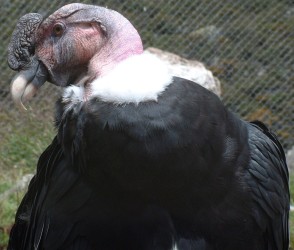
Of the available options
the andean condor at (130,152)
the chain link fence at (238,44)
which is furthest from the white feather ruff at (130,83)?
the chain link fence at (238,44)

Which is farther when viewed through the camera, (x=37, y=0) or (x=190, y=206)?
(x=37, y=0)

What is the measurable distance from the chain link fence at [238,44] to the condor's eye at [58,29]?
3.99 metres

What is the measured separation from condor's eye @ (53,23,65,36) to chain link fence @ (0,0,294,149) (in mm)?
3985

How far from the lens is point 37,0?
22.5 ft

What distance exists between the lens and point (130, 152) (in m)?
2.85

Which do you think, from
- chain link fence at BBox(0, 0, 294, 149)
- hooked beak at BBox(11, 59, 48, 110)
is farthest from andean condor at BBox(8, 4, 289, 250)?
chain link fence at BBox(0, 0, 294, 149)

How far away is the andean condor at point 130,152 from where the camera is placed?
2.87m

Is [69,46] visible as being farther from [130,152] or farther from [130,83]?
[130,152]

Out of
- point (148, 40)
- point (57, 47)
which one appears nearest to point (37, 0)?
point (148, 40)

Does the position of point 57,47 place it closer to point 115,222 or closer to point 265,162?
point 115,222

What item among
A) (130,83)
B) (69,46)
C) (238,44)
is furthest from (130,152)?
(238,44)

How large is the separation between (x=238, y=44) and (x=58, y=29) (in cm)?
458

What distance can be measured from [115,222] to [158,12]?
4.38m

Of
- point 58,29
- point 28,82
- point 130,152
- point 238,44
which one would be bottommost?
point 238,44
